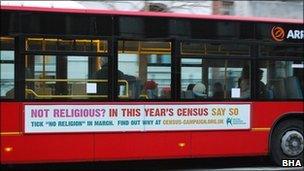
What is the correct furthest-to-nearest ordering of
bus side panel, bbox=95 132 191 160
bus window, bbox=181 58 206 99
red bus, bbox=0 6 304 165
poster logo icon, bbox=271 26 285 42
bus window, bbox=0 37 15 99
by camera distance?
poster logo icon, bbox=271 26 285 42, bus window, bbox=181 58 206 99, bus side panel, bbox=95 132 191 160, red bus, bbox=0 6 304 165, bus window, bbox=0 37 15 99

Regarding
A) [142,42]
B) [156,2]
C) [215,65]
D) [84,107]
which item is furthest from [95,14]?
[156,2]

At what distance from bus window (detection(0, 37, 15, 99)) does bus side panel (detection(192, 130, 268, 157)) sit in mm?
3095

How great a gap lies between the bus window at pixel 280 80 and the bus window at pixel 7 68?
416 cm

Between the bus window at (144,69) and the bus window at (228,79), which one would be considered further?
the bus window at (228,79)

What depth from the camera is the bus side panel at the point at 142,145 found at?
998cm

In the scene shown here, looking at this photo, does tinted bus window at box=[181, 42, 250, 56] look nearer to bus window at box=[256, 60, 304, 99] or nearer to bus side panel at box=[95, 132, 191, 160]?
bus window at box=[256, 60, 304, 99]

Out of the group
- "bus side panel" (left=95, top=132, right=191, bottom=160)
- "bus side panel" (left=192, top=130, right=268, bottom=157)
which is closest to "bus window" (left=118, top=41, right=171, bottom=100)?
"bus side panel" (left=95, top=132, right=191, bottom=160)

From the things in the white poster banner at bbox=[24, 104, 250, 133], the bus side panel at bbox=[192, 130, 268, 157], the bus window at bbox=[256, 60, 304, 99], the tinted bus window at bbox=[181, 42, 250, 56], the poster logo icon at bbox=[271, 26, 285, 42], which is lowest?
the bus side panel at bbox=[192, 130, 268, 157]

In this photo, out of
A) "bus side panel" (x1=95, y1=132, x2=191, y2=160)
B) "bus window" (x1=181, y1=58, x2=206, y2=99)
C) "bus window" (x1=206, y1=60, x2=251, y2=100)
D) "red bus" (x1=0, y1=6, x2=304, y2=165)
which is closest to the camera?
"red bus" (x1=0, y1=6, x2=304, y2=165)

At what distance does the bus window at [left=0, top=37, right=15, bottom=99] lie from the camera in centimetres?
949

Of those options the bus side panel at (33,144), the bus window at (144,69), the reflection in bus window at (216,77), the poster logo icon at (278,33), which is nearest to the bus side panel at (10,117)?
the bus side panel at (33,144)

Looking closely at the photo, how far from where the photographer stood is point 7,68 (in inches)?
375

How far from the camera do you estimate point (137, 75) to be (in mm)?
10133

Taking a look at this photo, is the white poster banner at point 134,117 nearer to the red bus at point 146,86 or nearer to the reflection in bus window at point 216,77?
the red bus at point 146,86
